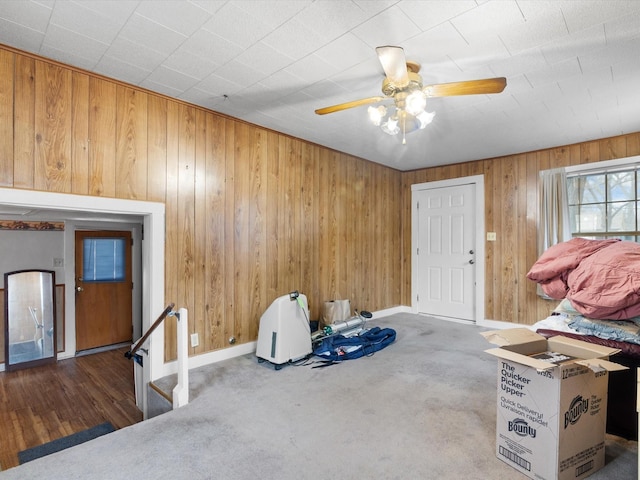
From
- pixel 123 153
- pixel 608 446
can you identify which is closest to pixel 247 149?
pixel 123 153

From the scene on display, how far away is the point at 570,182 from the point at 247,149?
3839 millimetres

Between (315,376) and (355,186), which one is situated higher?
(355,186)

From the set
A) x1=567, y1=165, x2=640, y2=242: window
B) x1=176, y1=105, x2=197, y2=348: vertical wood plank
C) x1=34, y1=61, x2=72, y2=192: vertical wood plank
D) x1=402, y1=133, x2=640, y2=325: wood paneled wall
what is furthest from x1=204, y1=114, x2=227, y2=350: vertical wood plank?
x1=567, y1=165, x2=640, y2=242: window

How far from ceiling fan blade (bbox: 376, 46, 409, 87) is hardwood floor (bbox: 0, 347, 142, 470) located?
11.6 ft

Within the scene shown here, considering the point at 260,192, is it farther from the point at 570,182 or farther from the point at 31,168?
the point at 570,182

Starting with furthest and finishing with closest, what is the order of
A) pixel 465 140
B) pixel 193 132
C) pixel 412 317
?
pixel 412 317 → pixel 465 140 → pixel 193 132

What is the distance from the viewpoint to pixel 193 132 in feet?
9.98

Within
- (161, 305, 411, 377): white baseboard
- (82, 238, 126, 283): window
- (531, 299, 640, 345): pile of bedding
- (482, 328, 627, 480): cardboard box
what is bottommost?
(161, 305, 411, 377): white baseboard

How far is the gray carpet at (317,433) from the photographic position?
1703 mm

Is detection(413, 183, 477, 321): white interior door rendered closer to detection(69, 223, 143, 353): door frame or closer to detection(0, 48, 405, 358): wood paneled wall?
detection(0, 48, 405, 358): wood paneled wall

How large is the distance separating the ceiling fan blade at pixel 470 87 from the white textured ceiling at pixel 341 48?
0.30m

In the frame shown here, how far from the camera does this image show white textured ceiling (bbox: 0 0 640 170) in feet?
5.77

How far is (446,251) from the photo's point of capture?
199 inches

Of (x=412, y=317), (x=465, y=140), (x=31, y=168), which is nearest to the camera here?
(x=31, y=168)
